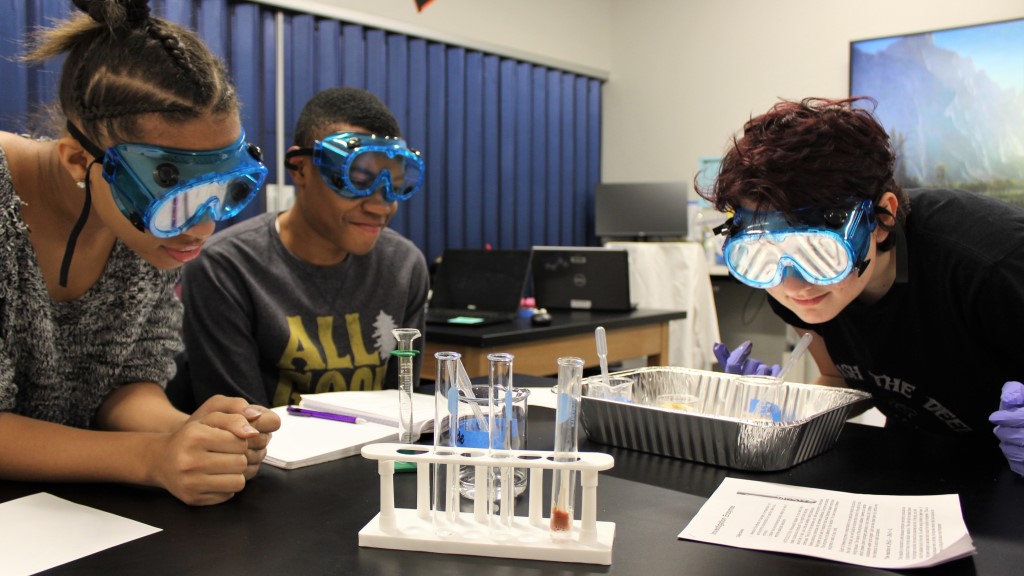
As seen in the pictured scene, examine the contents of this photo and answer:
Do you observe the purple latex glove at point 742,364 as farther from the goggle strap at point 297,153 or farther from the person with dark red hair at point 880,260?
the goggle strap at point 297,153

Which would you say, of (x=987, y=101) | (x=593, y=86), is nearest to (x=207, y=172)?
(x=987, y=101)

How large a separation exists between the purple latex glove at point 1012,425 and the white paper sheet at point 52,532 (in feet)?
3.70

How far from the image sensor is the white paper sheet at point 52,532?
2.62 ft

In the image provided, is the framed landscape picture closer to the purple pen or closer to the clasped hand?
the purple pen

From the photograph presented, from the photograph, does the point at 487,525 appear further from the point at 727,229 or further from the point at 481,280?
the point at 481,280

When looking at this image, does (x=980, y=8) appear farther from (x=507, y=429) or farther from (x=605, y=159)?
(x=507, y=429)

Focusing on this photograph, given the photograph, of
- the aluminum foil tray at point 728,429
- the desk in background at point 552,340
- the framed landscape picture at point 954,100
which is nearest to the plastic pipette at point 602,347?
the aluminum foil tray at point 728,429

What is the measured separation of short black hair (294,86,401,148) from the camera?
184 cm

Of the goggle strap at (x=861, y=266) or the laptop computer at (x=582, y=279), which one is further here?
the laptop computer at (x=582, y=279)

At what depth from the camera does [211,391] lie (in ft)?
5.57

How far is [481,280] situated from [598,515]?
7.15 ft

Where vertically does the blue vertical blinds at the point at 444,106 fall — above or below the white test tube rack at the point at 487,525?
above

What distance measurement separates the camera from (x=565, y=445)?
859 mm

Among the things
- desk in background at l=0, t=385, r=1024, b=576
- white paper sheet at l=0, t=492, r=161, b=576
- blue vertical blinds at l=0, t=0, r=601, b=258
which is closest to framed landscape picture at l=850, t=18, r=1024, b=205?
blue vertical blinds at l=0, t=0, r=601, b=258
